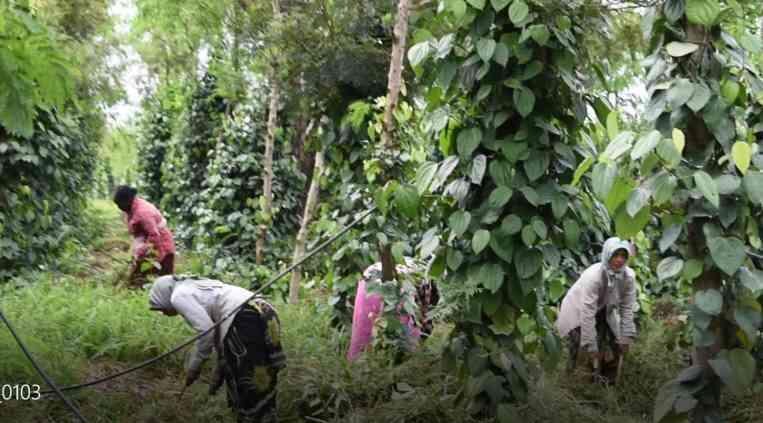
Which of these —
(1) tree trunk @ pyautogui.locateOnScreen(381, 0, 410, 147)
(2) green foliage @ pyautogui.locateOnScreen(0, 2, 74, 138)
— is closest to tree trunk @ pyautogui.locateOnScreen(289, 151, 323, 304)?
(1) tree trunk @ pyautogui.locateOnScreen(381, 0, 410, 147)

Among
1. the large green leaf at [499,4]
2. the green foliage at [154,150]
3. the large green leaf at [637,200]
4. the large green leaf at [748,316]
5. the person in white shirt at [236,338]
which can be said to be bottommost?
the person in white shirt at [236,338]

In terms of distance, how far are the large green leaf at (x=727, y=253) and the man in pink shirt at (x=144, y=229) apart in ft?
17.2

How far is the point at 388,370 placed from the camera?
444cm

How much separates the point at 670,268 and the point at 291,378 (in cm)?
239

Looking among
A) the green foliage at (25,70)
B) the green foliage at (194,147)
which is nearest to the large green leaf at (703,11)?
the green foliage at (25,70)

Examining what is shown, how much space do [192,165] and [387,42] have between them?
7.74 meters

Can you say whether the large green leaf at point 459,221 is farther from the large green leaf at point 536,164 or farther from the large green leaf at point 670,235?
the large green leaf at point 670,235

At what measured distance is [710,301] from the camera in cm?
287

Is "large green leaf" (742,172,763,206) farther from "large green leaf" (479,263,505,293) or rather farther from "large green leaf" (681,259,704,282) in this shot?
"large green leaf" (479,263,505,293)

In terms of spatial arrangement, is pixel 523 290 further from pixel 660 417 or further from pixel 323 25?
pixel 323 25

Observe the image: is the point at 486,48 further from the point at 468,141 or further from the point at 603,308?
the point at 603,308

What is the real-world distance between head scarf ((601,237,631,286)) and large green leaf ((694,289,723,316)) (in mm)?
2326

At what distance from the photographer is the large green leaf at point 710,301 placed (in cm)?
285

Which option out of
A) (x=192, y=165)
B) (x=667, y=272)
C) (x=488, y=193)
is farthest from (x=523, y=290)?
(x=192, y=165)
